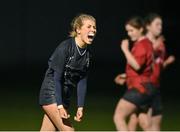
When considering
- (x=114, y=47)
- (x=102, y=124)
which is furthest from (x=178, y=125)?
(x=114, y=47)

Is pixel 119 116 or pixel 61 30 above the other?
pixel 119 116

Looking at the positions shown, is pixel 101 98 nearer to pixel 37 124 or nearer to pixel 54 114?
pixel 37 124

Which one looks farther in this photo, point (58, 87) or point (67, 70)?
point (67, 70)

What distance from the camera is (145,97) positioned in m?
8.89

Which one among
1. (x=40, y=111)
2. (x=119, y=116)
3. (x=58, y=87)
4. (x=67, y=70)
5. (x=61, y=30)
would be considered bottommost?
(x=61, y=30)

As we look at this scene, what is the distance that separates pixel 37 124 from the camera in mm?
11844

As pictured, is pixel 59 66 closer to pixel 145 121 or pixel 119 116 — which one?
pixel 119 116

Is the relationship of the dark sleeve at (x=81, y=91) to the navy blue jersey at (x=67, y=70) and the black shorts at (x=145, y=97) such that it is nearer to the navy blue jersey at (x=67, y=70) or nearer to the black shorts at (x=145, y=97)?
the navy blue jersey at (x=67, y=70)

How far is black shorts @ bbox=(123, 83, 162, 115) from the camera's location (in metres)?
8.81

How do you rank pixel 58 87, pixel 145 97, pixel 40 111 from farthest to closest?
pixel 40 111
pixel 145 97
pixel 58 87

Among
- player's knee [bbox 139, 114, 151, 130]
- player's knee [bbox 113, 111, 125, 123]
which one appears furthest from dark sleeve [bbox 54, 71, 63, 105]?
player's knee [bbox 139, 114, 151, 130]

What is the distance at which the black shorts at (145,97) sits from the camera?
28.9 feet

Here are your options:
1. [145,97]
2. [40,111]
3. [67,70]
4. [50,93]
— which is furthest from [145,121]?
[40,111]

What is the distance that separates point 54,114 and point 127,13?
2503 cm
